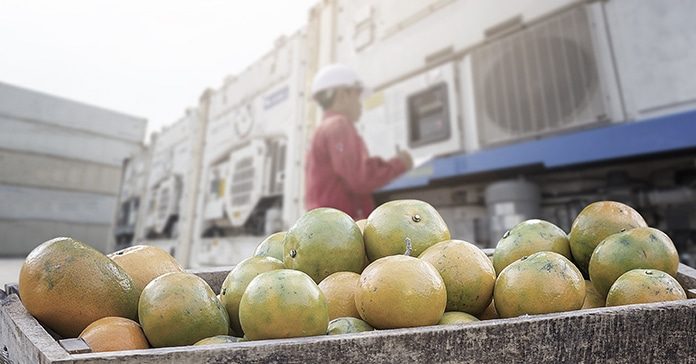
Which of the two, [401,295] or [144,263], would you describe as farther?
[144,263]

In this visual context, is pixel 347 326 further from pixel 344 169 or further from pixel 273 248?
pixel 344 169

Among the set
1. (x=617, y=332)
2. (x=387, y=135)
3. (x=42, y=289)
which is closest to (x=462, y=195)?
(x=387, y=135)

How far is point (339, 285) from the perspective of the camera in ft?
2.92

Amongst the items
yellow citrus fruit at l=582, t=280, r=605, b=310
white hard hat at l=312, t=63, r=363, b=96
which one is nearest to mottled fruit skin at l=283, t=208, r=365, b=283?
yellow citrus fruit at l=582, t=280, r=605, b=310

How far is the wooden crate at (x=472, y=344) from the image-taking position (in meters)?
0.58

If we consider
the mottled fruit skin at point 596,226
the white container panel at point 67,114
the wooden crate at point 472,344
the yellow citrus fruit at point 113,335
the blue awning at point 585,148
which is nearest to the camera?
the wooden crate at point 472,344

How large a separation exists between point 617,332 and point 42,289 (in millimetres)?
1029

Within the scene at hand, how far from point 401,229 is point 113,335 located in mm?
622

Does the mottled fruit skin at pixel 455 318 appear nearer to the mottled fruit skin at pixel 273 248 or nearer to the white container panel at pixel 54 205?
the mottled fruit skin at pixel 273 248

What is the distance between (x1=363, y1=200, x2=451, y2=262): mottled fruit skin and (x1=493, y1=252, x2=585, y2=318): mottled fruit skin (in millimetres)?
220

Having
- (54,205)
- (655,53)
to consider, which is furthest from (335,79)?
(54,205)

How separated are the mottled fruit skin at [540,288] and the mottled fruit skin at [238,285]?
1.68 feet

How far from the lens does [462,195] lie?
3953 mm

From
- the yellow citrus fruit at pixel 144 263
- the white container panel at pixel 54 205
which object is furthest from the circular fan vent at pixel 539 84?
the white container panel at pixel 54 205
